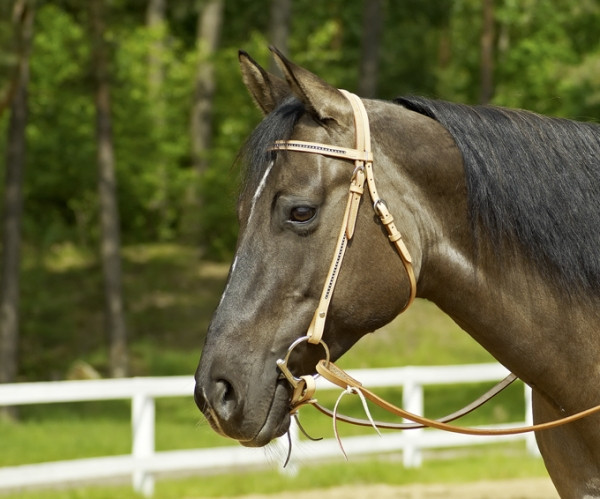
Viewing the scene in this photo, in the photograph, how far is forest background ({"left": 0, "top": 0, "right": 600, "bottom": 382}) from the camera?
16.0m

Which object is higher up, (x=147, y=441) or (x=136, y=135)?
(x=147, y=441)

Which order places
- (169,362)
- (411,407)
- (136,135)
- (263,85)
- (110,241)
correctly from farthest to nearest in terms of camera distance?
(136,135) < (169,362) < (110,241) < (411,407) < (263,85)

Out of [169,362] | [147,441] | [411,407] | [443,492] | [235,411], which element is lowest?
[169,362]

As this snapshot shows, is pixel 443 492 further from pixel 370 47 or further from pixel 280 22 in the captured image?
pixel 370 47

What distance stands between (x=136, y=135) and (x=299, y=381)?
2135cm

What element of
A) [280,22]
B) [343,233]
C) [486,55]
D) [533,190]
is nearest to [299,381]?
[343,233]

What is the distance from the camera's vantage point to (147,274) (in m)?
23.2

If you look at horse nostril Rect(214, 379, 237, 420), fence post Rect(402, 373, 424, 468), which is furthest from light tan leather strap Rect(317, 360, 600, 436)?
fence post Rect(402, 373, 424, 468)

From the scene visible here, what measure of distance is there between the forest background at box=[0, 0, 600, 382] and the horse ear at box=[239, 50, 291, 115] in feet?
34.1

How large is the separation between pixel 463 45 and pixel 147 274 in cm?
2509

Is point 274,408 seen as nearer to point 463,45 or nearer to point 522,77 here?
point 522,77

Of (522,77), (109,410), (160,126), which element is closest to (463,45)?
(522,77)

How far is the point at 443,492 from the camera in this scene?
8.89 metres

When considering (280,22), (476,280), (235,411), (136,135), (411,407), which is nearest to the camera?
(235,411)
